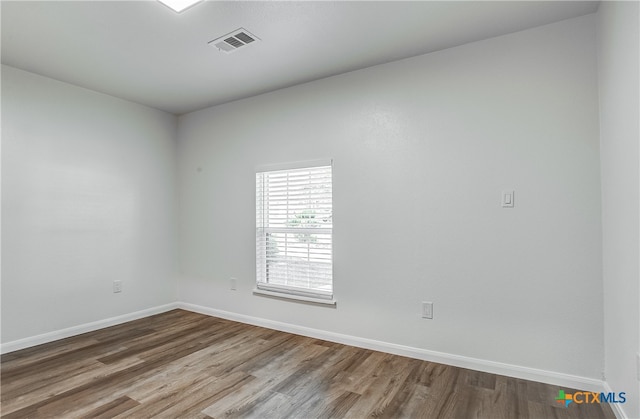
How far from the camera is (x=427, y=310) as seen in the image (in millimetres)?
2787

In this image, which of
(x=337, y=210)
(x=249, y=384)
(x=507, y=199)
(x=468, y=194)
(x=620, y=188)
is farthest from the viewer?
(x=337, y=210)

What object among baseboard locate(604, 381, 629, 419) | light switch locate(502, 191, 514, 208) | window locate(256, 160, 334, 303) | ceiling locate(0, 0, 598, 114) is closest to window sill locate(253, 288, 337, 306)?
window locate(256, 160, 334, 303)

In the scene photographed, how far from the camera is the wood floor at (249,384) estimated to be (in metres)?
2.05

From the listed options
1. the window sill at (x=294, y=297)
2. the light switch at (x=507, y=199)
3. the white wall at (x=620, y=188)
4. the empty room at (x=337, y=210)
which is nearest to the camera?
the white wall at (x=620, y=188)

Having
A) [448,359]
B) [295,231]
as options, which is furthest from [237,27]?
[448,359]

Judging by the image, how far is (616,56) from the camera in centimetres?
188

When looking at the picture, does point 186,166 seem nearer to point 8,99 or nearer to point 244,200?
point 244,200

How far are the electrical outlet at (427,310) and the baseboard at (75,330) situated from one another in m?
3.32

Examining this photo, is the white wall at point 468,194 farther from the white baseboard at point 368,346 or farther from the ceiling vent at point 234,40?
the ceiling vent at point 234,40

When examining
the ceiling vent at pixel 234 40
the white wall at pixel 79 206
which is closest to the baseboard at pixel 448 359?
the white wall at pixel 79 206

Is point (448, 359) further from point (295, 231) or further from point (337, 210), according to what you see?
point (295, 231)

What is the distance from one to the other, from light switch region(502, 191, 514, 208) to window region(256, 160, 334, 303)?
150 centimetres

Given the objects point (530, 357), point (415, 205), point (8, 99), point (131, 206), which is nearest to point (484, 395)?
point (530, 357)

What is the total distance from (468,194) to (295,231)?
1724 millimetres
